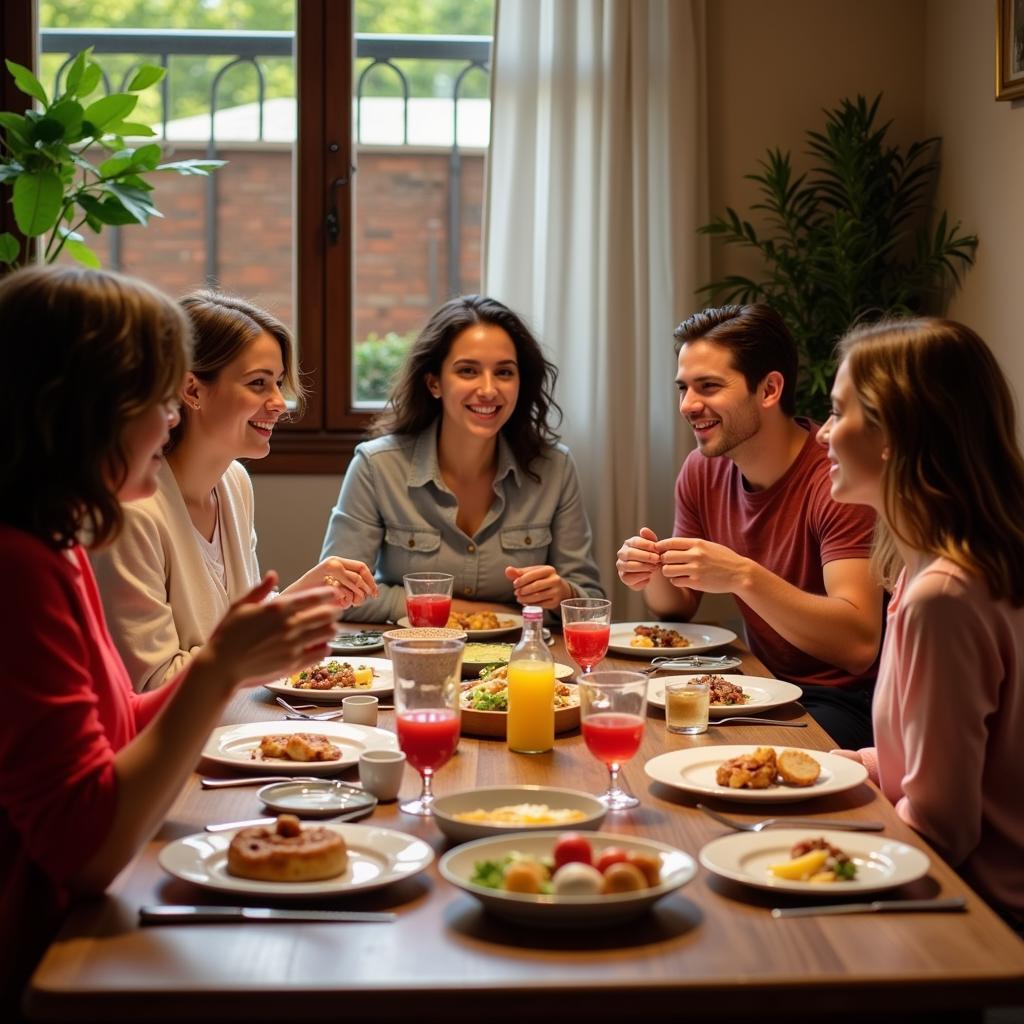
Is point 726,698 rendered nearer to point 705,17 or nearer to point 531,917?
point 531,917

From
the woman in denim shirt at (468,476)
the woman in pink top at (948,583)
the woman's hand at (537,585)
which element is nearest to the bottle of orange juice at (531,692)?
the woman in pink top at (948,583)

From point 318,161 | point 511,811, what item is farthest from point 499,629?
point 318,161

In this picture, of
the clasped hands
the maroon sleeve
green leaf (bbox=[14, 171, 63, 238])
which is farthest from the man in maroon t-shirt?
green leaf (bbox=[14, 171, 63, 238])

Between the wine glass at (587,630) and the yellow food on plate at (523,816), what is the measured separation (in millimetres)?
616

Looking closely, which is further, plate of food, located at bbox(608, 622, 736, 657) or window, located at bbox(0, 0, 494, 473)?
window, located at bbox(0, 0, 494, 473)

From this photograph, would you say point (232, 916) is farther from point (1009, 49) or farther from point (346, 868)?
point (1009, 49)

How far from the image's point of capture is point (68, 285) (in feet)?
4.59

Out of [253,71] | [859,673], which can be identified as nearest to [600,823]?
[859,673]

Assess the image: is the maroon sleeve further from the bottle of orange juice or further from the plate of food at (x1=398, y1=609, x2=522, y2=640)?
the plate of food at (x1=398, y1=609, x2=522, y2=640)

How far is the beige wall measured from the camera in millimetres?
3406

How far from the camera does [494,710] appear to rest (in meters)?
1.98

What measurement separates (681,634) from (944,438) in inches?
39.6

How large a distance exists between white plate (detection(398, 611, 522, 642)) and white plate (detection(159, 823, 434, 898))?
113 centimetres

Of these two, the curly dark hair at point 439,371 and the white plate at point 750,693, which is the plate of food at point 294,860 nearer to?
the white plate at point 750,693
